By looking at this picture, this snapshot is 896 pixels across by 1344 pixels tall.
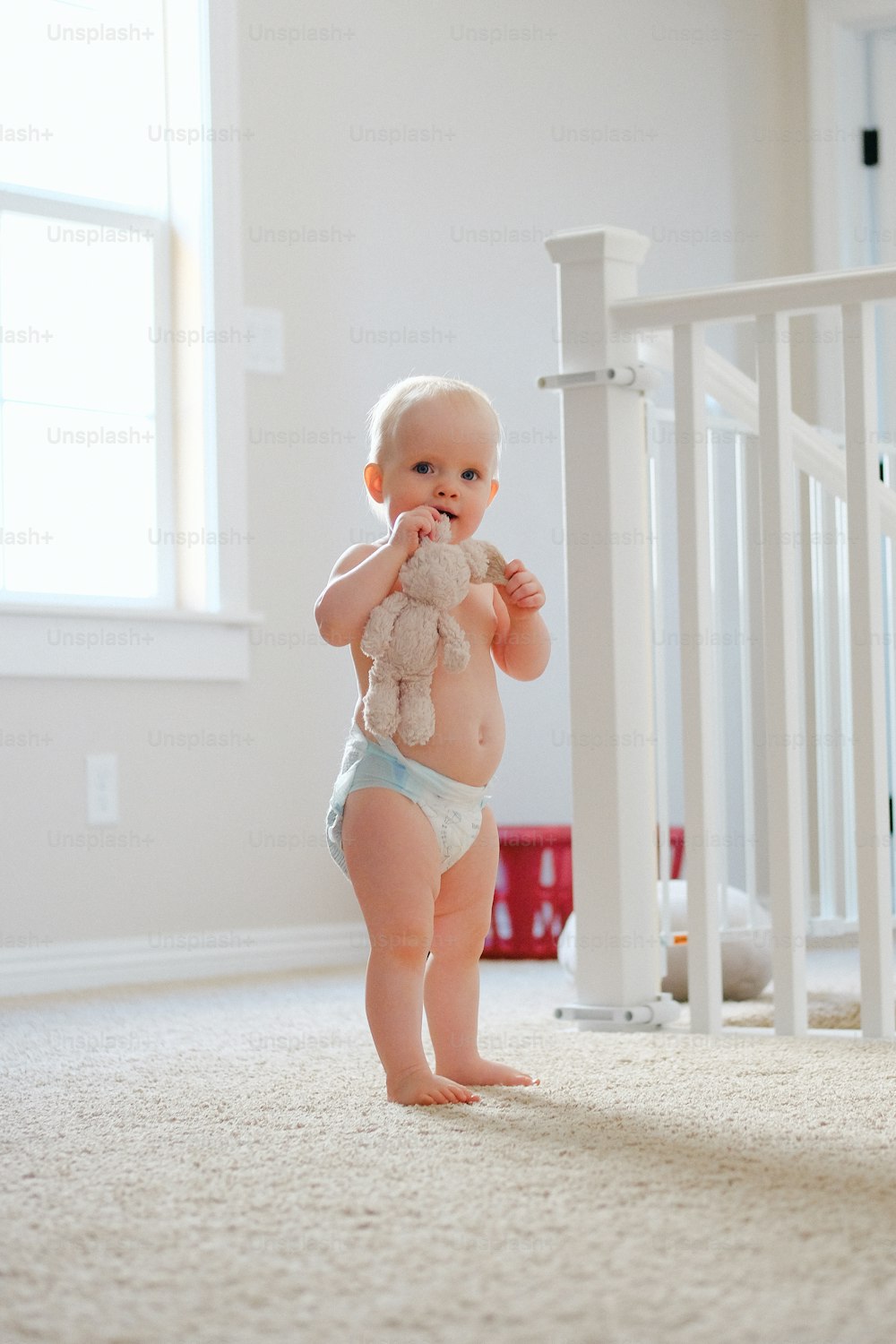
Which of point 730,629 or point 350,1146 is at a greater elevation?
point 730,629

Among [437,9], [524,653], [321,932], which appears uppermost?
[437,9]

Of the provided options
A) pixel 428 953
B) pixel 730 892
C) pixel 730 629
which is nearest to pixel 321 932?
pixel 730 892

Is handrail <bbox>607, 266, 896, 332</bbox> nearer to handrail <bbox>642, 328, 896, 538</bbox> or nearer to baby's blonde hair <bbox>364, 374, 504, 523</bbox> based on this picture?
handrail <bbox>642, 328, 896, 538</bbox>

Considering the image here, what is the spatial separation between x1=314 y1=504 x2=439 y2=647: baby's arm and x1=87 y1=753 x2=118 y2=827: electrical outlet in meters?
1.35

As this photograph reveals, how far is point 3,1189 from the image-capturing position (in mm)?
1228

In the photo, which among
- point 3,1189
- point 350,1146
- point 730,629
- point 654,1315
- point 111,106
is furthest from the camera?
point 730,629

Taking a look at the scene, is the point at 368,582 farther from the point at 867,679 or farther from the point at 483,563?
the point at 867,679

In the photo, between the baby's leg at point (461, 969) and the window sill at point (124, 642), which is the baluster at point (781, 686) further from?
the window sill at point (124, 642)

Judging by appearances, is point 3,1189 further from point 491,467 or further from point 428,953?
point 491,467

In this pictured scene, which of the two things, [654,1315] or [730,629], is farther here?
[730,629]

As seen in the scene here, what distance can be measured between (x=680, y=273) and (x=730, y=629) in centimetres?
92

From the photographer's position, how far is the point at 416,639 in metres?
1.58

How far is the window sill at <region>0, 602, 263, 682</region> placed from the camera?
275 cm

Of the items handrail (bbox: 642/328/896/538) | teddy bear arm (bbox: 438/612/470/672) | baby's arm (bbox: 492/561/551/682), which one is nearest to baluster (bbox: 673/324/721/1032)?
handrail (bbox: 642/328/896/538)
